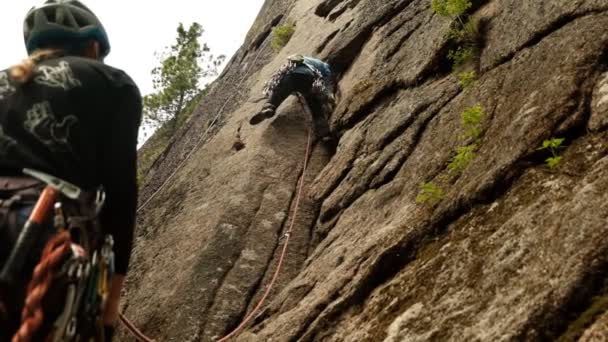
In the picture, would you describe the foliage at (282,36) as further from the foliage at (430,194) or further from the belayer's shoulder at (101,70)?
the belayer's shoulder at (101,70)

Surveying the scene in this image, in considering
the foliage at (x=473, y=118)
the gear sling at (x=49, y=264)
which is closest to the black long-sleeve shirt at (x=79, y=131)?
the gear sling at (x=49, y=264)

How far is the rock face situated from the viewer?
415cm

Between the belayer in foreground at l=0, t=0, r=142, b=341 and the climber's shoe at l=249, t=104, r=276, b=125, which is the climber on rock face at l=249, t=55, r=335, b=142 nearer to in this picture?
the climber's shoe at l=249, t=104, r=276, b=125

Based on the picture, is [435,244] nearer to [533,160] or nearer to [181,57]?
[533,160]

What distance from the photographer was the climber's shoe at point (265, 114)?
11.6 metres

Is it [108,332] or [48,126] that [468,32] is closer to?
[48,126]

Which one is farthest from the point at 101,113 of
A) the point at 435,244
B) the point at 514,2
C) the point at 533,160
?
the point at 514,2

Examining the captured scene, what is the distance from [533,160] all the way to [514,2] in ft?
10.4

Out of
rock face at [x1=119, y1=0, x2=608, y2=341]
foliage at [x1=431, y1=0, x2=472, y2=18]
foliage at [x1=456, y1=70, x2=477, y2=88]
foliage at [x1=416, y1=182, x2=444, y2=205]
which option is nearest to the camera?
rock face at [x1=119, y1=0, x2=608, y2=341]

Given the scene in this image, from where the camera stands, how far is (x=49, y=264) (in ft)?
10.6

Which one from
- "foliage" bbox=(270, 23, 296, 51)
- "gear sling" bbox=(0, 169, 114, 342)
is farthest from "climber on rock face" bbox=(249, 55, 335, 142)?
"gear sling" bbox=(0, 169, 114, 342)

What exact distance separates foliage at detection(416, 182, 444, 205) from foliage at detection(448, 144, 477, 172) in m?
0.24

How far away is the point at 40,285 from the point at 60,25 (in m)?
1.78

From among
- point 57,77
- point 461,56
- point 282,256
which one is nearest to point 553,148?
point 461,56
